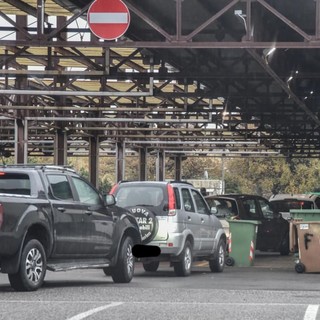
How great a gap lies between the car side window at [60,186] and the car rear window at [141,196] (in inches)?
140

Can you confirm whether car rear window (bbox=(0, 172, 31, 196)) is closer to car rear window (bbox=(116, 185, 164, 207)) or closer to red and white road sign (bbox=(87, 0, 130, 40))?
car rear window (bbox=(116, 185, 164, 207))

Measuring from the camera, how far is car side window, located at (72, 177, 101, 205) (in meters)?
15.7

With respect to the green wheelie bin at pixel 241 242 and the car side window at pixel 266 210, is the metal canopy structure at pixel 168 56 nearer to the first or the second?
the car side window at pixel 266 210

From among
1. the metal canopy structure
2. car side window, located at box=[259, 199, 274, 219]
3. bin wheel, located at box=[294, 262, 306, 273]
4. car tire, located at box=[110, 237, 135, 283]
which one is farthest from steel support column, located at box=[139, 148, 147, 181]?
car tire, located at box=[110, 237, 135, 283]

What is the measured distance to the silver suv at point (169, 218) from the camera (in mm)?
18344

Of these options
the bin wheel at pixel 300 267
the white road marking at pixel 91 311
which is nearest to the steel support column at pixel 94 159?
the bin wheel at pixel 300 267

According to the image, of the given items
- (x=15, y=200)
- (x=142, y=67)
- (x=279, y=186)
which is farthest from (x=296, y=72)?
(x=279, y=186)

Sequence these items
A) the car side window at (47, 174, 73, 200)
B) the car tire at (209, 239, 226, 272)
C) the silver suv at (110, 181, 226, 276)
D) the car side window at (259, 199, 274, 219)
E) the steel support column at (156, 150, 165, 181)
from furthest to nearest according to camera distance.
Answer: the steel support column at (156, 150, 165, 181), the car side window at (259, 199, 274, 219), the car tire at (209, 239, 226, 272), the silver suv at (110, 181, 226, 276), the car side window at (47, 174, 73, 200)

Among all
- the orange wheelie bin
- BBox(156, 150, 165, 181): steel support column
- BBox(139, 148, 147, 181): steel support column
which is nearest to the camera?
the orange wheelie bin

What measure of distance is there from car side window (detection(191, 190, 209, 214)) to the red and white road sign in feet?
11.8

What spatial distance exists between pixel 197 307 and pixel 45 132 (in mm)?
37912

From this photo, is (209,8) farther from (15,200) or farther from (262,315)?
(262,315)

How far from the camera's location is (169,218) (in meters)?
18.6

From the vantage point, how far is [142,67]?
31.7 m
